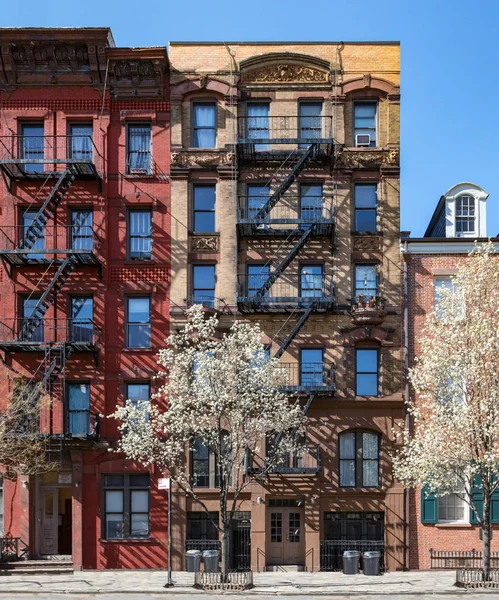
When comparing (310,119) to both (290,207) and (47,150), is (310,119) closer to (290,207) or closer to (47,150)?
(290,207)

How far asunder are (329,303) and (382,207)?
495 centimetres

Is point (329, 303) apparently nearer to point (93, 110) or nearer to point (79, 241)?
point (79, 241)

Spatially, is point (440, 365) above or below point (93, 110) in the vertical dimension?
below

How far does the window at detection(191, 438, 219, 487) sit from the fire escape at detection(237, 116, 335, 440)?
4.48 m

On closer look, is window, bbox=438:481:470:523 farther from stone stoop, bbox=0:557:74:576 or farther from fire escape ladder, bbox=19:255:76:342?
fire escape ladder, bbox=19:255:76:342

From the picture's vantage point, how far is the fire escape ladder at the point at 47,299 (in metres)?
31.3

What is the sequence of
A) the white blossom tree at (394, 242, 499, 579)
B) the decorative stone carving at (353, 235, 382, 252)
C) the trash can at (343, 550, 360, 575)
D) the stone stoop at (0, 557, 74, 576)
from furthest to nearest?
the decorative stone carving at (353, 235, 382, 252)
the stone stoop at (0, 557, 74, 576)
the trash can at (343, 550, 360, 575)
the white blossom tree at (394, 242, 499, 579)

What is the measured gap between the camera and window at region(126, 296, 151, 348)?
108 feet

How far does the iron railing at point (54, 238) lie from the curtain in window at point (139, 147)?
3.42m

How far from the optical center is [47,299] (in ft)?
106

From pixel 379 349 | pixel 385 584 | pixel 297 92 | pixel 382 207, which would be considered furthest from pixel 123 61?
pixel 385 584

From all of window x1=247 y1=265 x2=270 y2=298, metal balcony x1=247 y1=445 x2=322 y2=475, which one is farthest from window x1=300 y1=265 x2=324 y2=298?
metal balcony x1=247 y1=445 x2=322 y2=475

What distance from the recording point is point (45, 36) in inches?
1291

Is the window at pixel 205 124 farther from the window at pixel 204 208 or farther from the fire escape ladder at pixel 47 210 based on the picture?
the fire escape ladder at pixel 47 210
